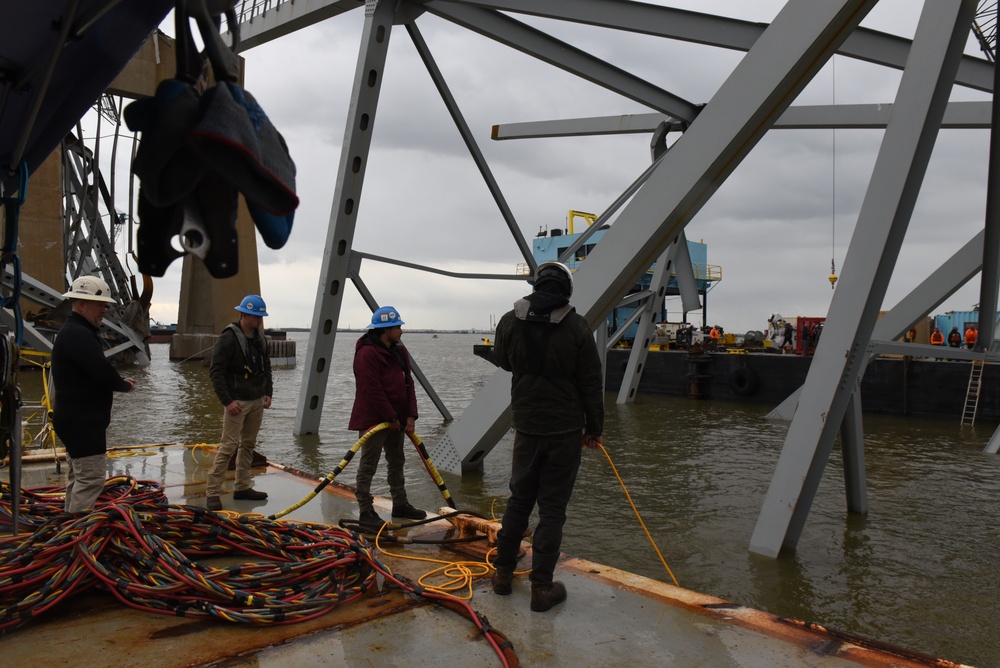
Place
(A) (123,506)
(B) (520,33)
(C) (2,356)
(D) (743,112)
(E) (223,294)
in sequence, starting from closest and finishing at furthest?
(C) (2,356) → (A) (123,506) → (D) (743,112) → (B) (520,33) → (E) (223,294)

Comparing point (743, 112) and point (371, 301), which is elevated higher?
point (743, 112)

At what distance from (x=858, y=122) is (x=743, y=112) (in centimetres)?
769

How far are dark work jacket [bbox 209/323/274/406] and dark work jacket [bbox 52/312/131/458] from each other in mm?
1266

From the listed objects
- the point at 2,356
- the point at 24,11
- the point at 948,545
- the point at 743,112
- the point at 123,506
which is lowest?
the point at 948,545

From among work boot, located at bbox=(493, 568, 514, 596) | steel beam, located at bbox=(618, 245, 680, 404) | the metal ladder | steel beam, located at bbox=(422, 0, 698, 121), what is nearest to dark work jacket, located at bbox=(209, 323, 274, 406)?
work boot, located at bbox=(493, 568, 514, 596)

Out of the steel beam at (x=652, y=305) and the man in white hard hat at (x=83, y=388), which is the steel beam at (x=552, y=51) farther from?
the man in white hard hat at (x=83, y=388)

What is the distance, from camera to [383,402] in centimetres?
518

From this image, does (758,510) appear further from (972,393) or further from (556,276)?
(972,393)

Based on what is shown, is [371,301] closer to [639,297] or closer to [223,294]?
[639,297]

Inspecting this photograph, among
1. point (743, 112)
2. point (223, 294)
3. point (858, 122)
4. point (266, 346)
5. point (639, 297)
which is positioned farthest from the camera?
point (223, 294)

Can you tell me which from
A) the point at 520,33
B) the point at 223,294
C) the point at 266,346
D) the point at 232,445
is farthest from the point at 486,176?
the point at 223,294

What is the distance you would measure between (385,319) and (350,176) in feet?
17.7

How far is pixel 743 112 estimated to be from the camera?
5.67 m

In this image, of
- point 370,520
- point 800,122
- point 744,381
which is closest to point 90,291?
point 370,520
